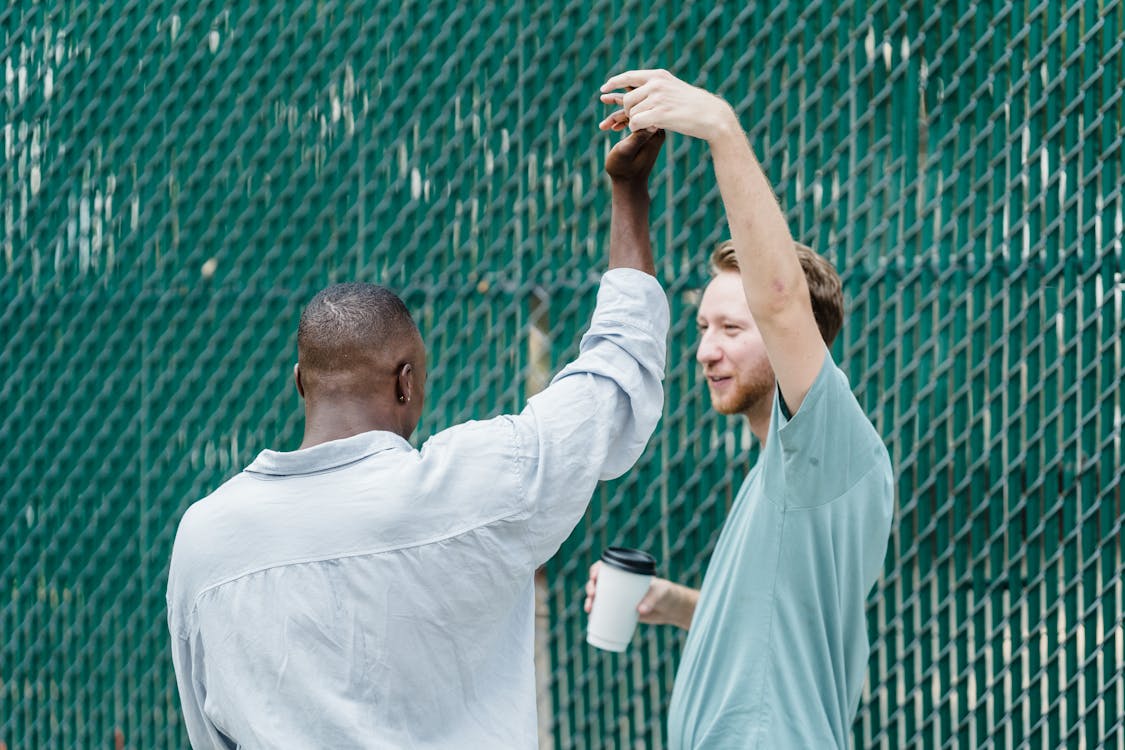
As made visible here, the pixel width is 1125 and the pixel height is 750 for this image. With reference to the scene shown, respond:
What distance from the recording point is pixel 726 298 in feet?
8.05

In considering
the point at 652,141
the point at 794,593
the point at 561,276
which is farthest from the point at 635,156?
the point at 561,276

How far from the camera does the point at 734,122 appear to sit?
6.23ft

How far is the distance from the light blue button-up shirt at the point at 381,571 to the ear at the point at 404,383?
0.09m

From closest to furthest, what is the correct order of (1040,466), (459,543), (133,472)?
(459,543) < (1040,466) < (133,472)

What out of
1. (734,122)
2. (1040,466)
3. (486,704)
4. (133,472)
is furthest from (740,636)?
(133,472)

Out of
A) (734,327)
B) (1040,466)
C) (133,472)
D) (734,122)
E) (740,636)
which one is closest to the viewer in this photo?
(734,122)

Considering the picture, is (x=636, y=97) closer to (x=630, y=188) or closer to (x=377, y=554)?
(x=630, y=188)

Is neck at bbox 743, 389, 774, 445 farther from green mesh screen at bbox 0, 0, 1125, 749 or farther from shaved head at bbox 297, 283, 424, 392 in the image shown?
shaved head at bbox 297, 283, 424, 392

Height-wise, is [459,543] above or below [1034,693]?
above

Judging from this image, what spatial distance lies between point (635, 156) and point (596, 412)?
1.57ft

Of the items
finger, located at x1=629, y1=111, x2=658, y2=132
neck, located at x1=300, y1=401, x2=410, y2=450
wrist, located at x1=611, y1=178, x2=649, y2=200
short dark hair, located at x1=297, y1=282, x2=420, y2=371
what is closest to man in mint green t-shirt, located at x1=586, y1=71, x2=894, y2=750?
finger, located at x1=629, y1=111, x2=658, y2=132

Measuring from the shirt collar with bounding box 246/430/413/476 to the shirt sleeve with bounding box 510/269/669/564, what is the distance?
22 cm

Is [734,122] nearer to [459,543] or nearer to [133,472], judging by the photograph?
[459,543]

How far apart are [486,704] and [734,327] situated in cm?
100
